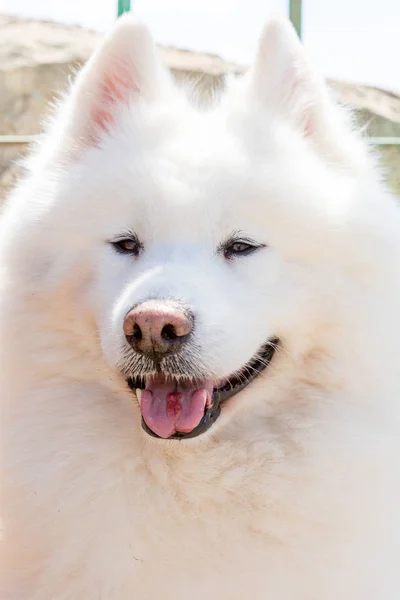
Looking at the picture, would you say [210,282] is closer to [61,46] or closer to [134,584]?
[134,584]

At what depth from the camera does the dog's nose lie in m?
2.01

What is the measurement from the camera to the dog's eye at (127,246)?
94.3 inches

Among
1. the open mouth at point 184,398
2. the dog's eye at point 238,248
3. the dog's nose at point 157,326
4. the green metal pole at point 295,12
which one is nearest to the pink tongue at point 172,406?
the open mouth at point 184,398

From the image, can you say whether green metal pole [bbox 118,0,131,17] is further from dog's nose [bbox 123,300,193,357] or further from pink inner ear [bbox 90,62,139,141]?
dog's nose [bbox 123,300,193,357]

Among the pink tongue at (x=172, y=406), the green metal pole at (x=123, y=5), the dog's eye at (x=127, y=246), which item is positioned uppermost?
the green metal pole at (x=123, y=5)

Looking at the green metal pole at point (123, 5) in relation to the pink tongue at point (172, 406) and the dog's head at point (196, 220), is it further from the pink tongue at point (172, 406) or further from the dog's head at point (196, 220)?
the pink tongue at point (172, 406)

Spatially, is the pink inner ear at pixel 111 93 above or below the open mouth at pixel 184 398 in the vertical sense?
above

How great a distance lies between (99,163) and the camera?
2.52 meters

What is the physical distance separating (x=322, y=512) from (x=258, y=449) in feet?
0.88

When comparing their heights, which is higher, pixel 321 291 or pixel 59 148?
pixel 59 148

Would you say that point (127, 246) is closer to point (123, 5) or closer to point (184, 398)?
point (184, 398)

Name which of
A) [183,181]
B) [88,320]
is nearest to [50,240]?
[88,320]

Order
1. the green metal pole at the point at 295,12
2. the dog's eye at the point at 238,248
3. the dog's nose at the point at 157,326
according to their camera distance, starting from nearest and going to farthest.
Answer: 1. the dog's nose at the point at 157,326
2. the dog's eye at the point at 238,248
3. the green metal pole at the point at 295,12

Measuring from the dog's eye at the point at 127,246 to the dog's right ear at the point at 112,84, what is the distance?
0.43 metres
